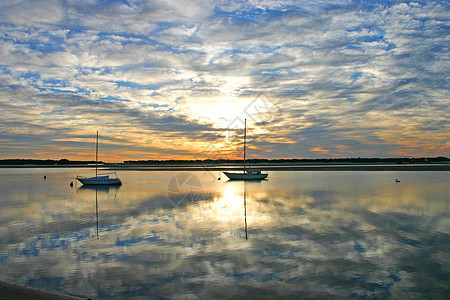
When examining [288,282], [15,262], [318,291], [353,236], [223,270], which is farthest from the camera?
[353,236]

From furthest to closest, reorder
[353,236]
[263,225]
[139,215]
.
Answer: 1. [139,215]
2. [263,225]
3. [353,236]

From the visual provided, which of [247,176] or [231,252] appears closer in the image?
[231,252]

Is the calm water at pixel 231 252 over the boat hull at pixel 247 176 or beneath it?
beneath

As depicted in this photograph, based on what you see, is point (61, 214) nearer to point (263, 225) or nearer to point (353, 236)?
point (263, 225)

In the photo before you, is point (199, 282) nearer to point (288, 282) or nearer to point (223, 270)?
point (223, 270)

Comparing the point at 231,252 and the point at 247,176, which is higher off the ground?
the point at 247,176

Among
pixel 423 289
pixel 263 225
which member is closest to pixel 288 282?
pixel 423 289

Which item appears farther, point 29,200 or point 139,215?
point 29,200

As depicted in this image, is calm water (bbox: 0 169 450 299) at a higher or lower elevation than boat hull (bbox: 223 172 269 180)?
lower

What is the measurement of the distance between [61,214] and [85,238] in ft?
25.9

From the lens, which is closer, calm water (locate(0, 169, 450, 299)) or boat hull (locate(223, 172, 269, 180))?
calm water (locate(0, 169, 450, 299))

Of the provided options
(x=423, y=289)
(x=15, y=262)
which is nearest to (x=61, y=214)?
(x=15, y=262)

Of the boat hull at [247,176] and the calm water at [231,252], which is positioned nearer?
the calm water at [231,252]

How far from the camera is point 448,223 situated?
56.0 ft
